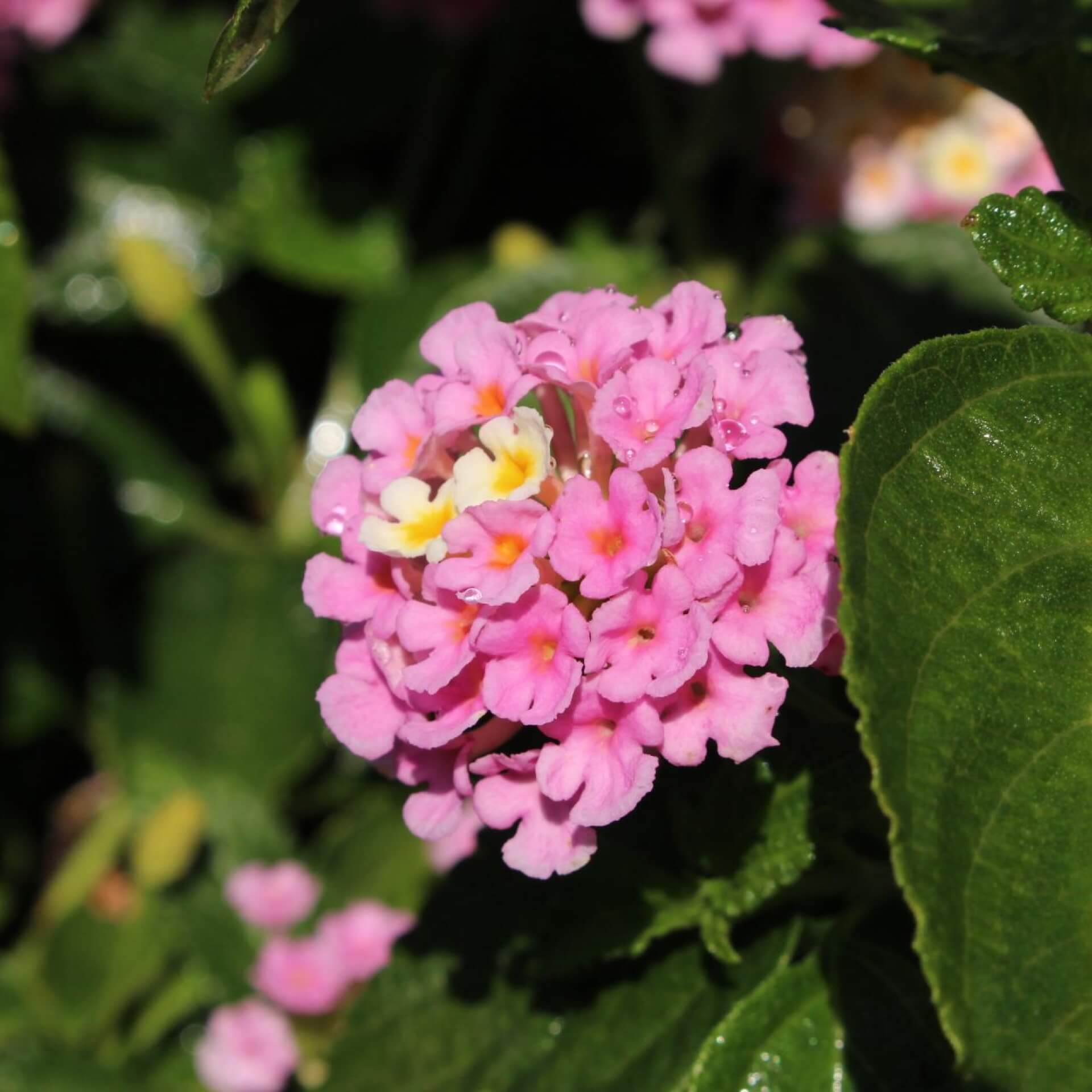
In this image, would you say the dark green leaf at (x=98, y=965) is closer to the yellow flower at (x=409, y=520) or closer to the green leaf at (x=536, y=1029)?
the green leaf at (x=536, y=1029)

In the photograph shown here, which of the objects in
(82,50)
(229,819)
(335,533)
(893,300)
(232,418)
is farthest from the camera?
(82,50)

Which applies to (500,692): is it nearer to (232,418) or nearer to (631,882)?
(631,882)

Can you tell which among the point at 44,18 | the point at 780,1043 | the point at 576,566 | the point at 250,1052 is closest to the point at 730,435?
the point at 576,566

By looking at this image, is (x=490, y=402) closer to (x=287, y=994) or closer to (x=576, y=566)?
(x=576, y=566)

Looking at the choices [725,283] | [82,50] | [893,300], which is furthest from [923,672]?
[82,50]

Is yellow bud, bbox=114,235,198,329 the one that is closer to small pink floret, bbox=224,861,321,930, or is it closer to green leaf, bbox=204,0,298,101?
small pink floret, bbox=224,861,321,930
